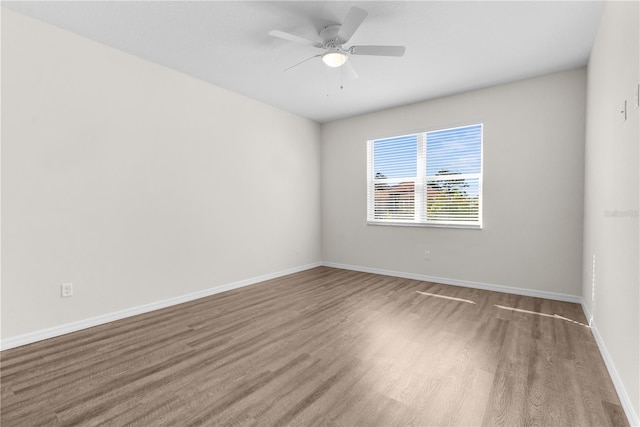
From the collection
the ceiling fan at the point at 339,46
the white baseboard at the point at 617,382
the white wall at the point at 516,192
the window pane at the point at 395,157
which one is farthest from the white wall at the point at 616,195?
the window pane at the point at 395,157

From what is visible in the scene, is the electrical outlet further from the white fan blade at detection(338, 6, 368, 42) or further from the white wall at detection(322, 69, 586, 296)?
the white wall at detection(322, 69, 586, 296)

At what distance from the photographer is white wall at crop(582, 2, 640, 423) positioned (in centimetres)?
162

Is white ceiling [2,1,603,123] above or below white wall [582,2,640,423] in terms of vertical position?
above

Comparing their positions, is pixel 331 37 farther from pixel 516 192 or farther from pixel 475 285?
Result: pixel 475 285

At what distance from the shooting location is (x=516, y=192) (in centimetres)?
391

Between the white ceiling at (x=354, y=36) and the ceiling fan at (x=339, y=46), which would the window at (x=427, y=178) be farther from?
the ceiling fan at (x=339, y=46)

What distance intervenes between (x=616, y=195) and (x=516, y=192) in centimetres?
197

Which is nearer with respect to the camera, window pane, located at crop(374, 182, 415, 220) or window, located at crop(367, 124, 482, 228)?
window, located at crop(367, 124, 482, 228)

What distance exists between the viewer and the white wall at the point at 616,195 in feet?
5.31

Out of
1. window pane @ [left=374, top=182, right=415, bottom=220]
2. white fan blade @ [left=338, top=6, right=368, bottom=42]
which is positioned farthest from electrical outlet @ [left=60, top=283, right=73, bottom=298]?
window pane @ [left=374, top=182, right=415, bottom=220]

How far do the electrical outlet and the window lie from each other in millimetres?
4049

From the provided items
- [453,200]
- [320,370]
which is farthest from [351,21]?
[453,200]

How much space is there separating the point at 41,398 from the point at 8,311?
1124 millimetres

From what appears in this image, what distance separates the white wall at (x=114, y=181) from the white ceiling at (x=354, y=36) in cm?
32
